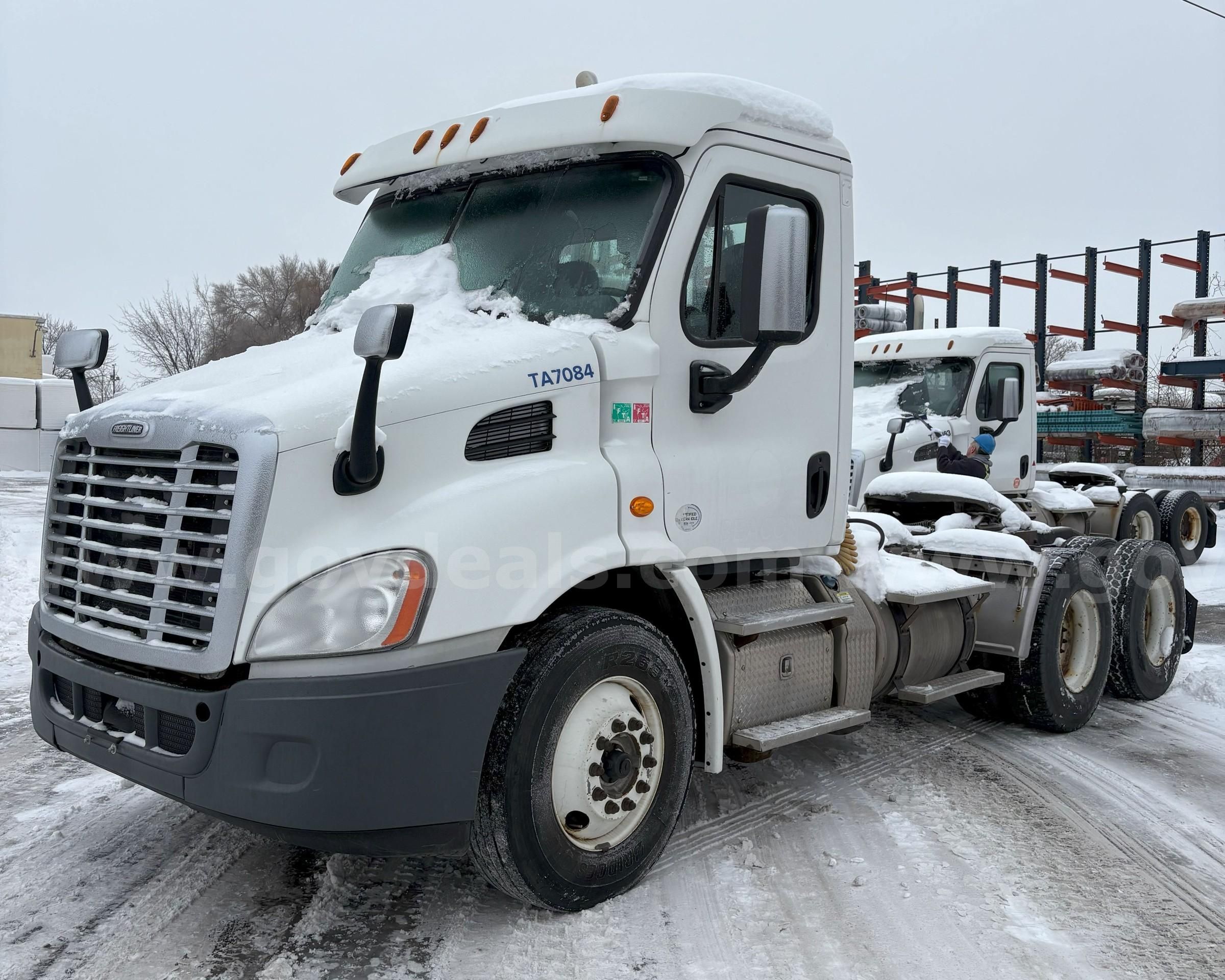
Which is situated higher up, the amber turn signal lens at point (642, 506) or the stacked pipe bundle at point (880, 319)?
the stacked pipe bundle at point (880, 319)

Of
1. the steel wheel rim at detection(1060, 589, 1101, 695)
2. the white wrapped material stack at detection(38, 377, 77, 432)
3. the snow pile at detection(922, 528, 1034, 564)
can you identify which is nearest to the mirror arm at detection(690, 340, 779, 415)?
the snow pile at detection(922, 528, 1034, 564)

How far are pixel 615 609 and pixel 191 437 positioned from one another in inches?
62.3

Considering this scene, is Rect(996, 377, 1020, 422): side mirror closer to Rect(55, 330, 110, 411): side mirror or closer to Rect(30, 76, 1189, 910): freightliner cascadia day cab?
Rect(30, 76, 1189, 910): freightliner cascadia day cab

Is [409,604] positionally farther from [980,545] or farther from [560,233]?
[980,545]

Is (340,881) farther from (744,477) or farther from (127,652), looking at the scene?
(744,477)

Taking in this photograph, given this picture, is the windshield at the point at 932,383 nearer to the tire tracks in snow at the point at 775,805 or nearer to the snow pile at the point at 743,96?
the tire tracks in snow at the point at 775,805

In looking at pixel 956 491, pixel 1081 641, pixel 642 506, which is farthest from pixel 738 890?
pixel 956 491

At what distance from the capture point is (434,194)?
15.5 feet

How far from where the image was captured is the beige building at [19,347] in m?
33.2

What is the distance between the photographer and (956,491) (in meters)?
7.24

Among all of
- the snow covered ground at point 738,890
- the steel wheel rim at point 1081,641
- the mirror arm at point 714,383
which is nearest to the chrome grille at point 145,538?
the snow covered ground at point 738,890

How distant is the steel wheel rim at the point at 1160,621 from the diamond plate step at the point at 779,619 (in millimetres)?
3557

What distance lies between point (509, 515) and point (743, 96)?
208 centimetres

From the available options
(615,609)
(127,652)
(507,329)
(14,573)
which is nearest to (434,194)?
(507,329)
